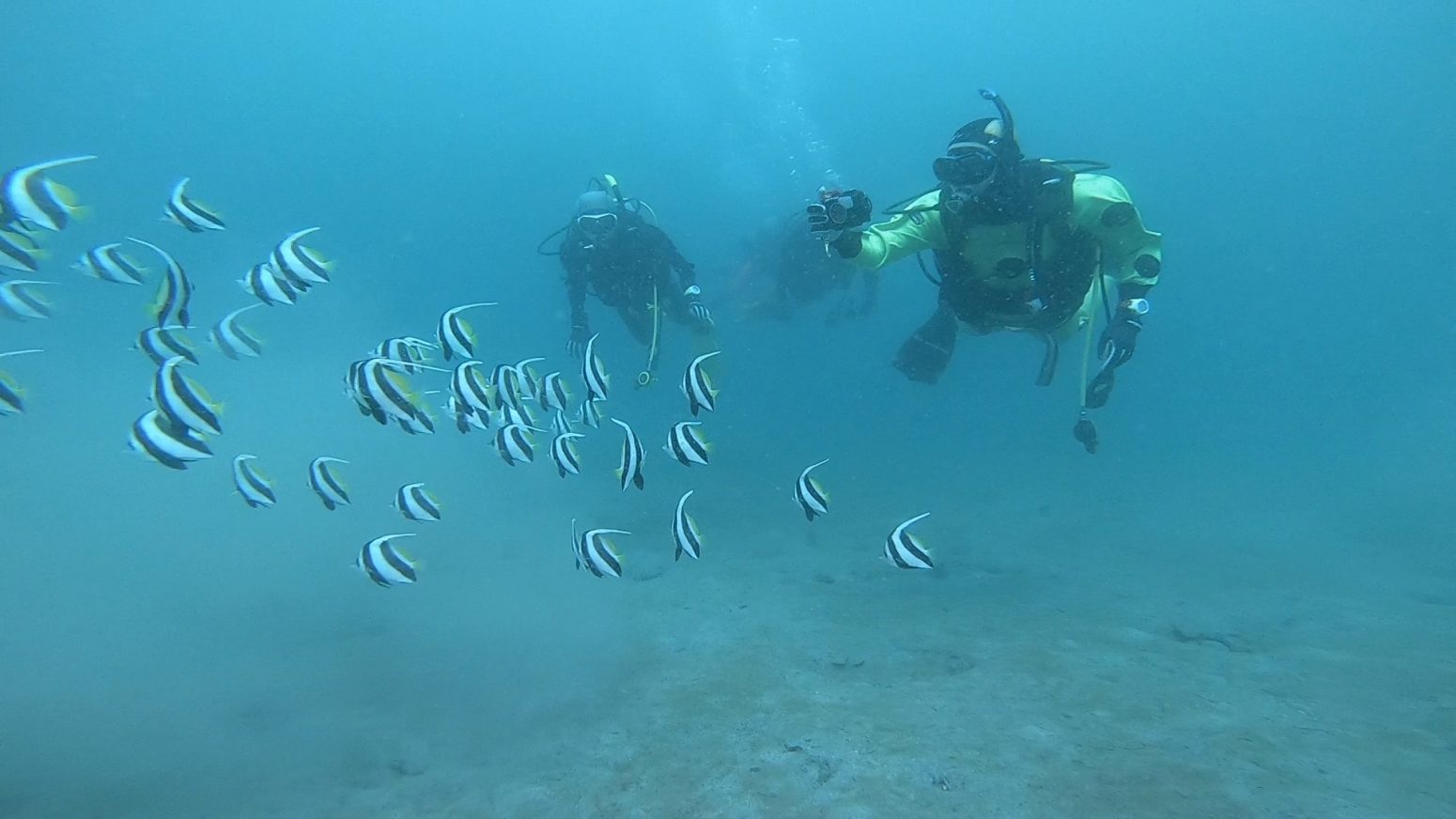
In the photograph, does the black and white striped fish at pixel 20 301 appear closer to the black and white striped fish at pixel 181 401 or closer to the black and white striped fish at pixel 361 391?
the black and white striped fish at pixel 181 401

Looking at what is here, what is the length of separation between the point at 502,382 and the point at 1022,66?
97433mm

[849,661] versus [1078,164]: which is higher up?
[1078,164]

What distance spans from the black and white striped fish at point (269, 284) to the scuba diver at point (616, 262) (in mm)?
5530

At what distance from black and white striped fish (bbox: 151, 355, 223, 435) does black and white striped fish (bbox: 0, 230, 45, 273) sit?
188cm

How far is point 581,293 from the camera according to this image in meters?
10.5

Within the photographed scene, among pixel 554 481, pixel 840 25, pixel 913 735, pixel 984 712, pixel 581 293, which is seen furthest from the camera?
pixel 840 25

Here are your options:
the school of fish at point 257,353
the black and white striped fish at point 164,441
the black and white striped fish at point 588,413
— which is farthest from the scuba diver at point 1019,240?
the black and white striped fish at point 164,441

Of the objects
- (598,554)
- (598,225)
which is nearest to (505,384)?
(598,554)

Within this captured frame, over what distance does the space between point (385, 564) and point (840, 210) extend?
4159 millimetres

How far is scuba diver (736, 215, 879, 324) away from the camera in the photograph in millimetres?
13070

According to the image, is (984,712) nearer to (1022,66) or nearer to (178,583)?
(178,583)

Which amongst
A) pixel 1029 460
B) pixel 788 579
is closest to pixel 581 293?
pixel 788 579

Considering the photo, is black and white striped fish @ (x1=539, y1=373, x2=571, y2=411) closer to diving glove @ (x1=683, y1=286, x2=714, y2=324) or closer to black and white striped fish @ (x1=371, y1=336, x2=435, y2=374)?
black and white striped fish @ (x1=371, y1=336, x2=435, y2=374)

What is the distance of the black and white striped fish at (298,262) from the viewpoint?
4070 millimetres
